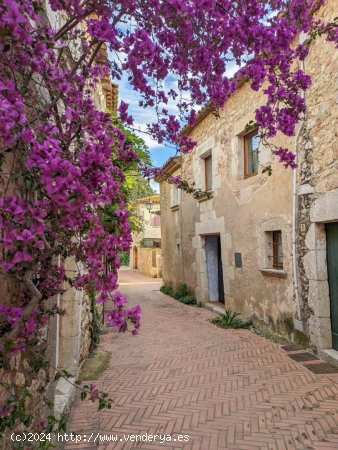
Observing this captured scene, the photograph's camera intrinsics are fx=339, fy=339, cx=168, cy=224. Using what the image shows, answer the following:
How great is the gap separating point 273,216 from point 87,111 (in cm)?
552

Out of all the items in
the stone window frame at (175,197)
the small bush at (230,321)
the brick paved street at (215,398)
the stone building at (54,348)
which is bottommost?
the brick paved street at (215,398)

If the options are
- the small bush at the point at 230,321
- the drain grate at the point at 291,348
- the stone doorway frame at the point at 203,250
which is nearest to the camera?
the drain grate at the point at 291,348

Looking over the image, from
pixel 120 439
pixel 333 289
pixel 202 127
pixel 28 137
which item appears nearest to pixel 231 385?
pixel 120 439

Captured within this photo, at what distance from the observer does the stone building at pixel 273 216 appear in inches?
204

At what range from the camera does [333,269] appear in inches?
203

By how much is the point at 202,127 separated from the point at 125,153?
27.9ft

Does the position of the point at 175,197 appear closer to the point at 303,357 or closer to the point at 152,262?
the point at 303,357

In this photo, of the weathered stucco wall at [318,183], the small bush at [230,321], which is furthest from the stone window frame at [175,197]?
the weathered stucco wall at [318,183]

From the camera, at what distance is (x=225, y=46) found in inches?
97.0

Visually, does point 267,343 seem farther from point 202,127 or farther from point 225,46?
point 202,127

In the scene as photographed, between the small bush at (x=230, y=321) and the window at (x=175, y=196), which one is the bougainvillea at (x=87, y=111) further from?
the window at (x=175, y=196)

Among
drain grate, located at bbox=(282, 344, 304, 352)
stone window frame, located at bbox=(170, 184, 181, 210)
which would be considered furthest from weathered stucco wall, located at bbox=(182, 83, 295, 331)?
stone window frame, located at bbox=(170, 184, 181, 210)

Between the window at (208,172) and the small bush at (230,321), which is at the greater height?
the window at (208,172)

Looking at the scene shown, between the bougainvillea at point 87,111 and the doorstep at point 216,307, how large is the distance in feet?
21.6
